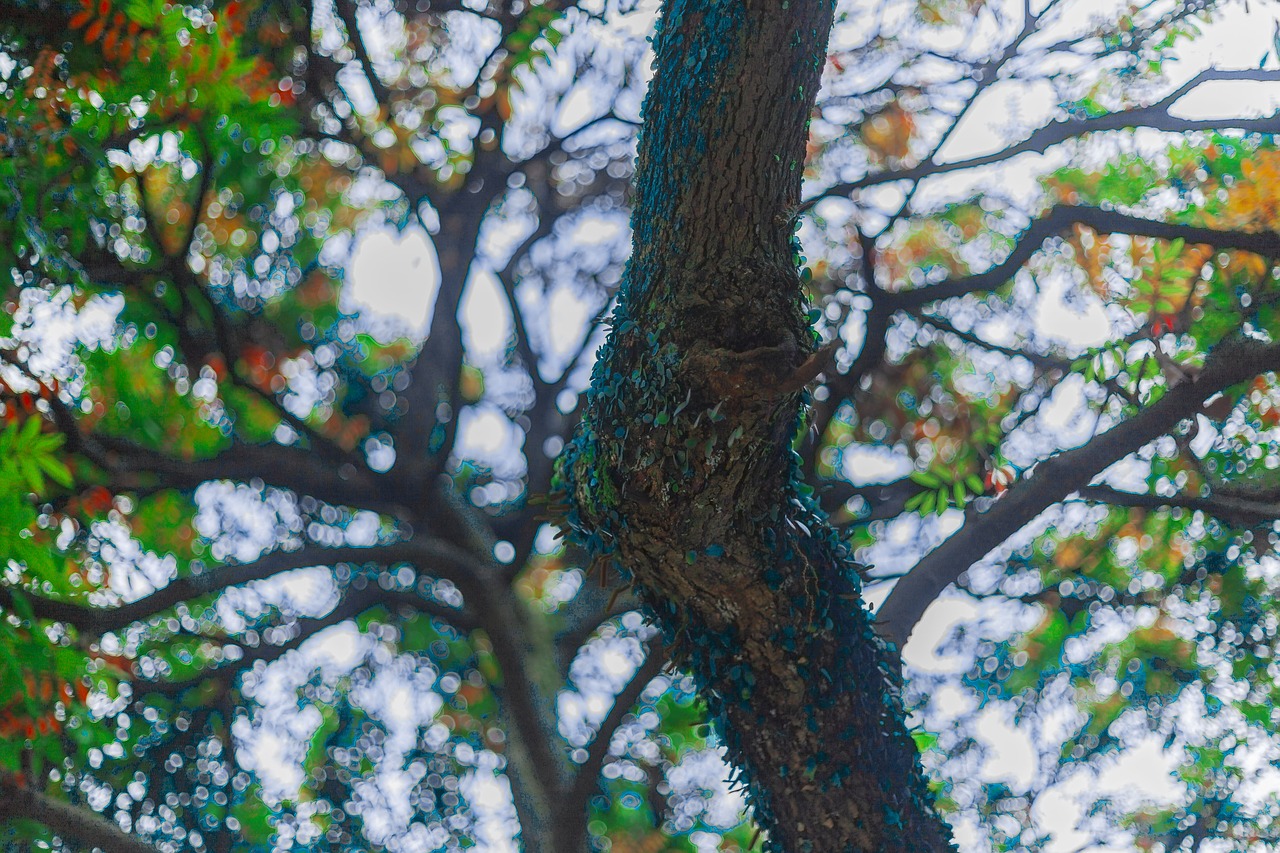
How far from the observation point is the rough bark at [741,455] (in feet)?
8.96

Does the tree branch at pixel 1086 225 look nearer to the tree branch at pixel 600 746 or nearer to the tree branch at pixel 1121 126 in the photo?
the tree branch at pixel 1121 126

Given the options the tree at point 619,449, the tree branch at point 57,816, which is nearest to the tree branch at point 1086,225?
the tree at point 619,449

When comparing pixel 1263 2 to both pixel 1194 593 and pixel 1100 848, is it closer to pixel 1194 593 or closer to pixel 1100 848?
pixel 1194 593

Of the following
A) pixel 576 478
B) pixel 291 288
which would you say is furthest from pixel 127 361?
pixel 576 478

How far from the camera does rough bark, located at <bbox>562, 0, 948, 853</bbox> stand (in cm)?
273

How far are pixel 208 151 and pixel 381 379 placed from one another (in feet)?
8.22

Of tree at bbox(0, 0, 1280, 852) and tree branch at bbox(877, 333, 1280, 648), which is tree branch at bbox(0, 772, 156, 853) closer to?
tree at bbox(0, 0, 1280, 852)

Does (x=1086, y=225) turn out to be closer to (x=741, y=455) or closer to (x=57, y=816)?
(x=741, y=455)

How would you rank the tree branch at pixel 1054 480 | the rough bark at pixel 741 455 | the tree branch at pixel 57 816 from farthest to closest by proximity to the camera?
1. the tree branch at pixel 57 816
2. the tree branch at pixel 1054 480
3. the rough bark at pixel 741 455

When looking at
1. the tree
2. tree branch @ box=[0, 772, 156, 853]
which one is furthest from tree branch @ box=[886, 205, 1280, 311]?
tree branch @ box=[0, 772, 156, 853]

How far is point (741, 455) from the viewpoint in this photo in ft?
9.01

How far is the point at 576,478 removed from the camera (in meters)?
3.06

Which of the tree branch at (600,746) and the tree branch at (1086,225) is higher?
the tree branch at (1086,225)

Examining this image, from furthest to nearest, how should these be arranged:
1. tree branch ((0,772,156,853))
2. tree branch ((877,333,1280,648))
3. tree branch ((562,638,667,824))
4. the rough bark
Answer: tree branch ((562,638,667,824))
tree branch ((0,772,156,853))
tree branch ((877,333,1280,648))
the rough bark
